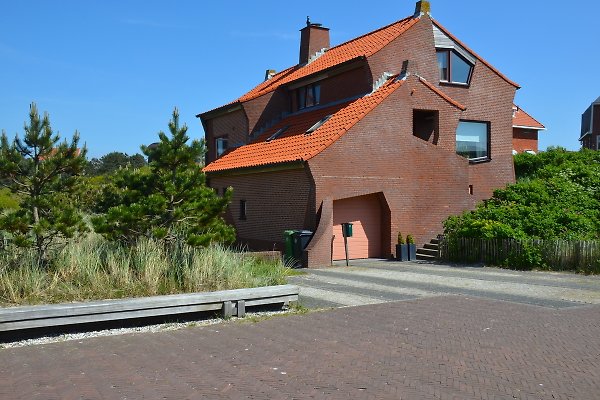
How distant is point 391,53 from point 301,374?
18.5 metres

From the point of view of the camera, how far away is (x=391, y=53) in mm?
23469

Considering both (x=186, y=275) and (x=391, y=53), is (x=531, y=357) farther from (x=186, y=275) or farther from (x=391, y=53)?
(x=391, y=53)

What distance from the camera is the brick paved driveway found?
Answer: 20.7ft

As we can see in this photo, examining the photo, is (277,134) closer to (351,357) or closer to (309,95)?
(309,95)

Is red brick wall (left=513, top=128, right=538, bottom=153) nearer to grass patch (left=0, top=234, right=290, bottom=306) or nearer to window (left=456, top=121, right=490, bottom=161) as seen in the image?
window (left=456, top=121, right=490, bottom=161)

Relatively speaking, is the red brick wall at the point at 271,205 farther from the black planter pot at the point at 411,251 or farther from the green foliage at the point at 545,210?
the green foliage at the point at 545,210

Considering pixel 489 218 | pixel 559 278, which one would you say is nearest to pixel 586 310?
pixel 559 278

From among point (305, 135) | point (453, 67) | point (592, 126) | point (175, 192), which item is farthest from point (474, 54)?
point (592, 126)

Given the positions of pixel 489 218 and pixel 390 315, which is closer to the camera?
pixel 390 315

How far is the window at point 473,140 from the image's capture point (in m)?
25.3

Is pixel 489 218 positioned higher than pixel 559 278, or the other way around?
pixel 489 218

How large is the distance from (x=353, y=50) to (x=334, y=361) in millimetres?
20718

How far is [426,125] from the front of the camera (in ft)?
79.2

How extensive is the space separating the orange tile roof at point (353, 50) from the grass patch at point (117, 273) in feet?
43.6
